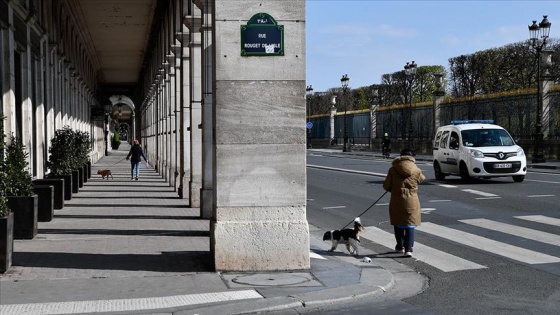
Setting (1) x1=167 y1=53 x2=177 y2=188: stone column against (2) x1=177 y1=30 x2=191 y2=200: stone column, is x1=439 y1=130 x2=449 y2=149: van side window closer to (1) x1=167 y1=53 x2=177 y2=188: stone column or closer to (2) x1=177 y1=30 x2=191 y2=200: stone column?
(1) x1=167 y1=53 x2=177 y2=188: stone column

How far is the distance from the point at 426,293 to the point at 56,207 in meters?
12.1

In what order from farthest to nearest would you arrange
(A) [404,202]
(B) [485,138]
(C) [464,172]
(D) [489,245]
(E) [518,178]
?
(B) [485,138] < (C) [464,172] < (E) [518,178] < (D) [489,245] < (A) [404,202]

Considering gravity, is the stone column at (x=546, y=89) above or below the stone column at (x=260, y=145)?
above

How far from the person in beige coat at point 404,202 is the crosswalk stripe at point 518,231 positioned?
242 cm

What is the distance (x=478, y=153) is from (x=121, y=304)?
1972 centimetres

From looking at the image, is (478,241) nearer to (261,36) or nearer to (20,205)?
(261,36)

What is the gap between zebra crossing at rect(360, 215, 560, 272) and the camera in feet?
35.6

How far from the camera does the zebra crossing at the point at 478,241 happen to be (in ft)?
35.6

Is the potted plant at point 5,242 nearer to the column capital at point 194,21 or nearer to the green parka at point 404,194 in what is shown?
the green parka at point 404,194

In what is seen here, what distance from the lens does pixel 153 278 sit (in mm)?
9328

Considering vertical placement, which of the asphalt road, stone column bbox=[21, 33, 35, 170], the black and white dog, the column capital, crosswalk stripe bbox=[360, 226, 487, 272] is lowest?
crosswalk stripe bbox=[360, 226, 487, 272]

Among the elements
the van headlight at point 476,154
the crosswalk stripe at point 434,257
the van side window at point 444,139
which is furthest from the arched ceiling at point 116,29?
the crosswalk stripe at point 434,257

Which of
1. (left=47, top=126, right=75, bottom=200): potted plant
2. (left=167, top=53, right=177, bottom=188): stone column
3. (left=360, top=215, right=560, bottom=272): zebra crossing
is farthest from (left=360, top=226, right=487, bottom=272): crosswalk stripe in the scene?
(left=167, top=53, right=177, bottom=188): stone column

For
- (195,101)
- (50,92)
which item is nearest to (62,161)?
(195,101)
